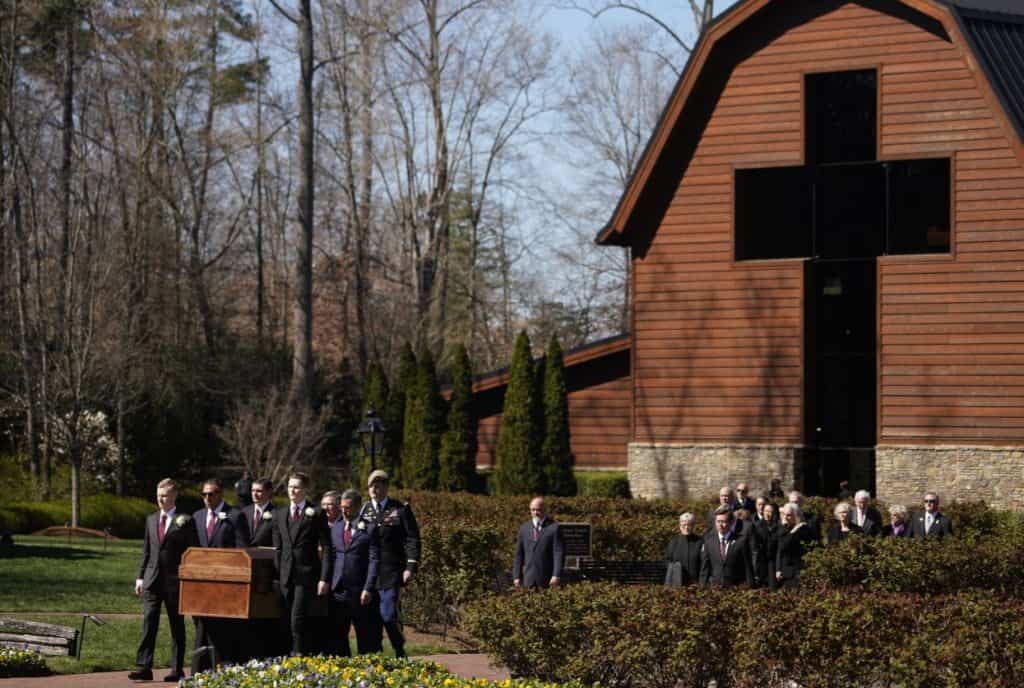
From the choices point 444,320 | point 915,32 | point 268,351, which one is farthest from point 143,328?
point 915,32

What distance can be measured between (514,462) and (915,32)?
11.6 metres

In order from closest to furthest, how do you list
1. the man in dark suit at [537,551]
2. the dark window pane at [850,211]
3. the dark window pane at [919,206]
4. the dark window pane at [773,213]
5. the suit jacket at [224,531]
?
1. the suit jacket at [224,531]
2. the man in dark suit at [537,551]
3. the dark window pane at [919,206]
4. the dark window pane at [850,211]
5. the dark window pane at [773,213]

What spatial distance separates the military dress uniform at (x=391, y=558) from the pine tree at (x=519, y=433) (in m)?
19.1

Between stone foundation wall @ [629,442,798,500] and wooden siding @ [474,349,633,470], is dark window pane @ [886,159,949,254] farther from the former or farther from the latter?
wooden siding @ [474,349,633,470]

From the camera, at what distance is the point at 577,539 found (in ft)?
63.1

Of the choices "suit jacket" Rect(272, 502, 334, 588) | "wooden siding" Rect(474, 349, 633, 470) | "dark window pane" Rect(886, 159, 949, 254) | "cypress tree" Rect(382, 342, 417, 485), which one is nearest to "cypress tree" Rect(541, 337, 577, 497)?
"wooden siding" Rect(474, 349, 633, 470)

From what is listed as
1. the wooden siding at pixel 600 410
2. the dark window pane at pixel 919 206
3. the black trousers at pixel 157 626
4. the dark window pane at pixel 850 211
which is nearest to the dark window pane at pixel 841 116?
the dark window pane at pixel 850 211

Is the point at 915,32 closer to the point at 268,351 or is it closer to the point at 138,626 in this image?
the point at 138,626

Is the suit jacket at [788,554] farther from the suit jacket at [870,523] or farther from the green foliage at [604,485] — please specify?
the green foliage at [604,485]

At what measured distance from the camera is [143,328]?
145 ft

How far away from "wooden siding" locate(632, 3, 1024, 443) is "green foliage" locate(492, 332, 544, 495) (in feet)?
7.95

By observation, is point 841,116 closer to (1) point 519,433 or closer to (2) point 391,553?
(1) point 519,433

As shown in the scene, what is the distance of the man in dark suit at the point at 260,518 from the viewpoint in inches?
560

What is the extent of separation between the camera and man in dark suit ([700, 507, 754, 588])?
1633cm
